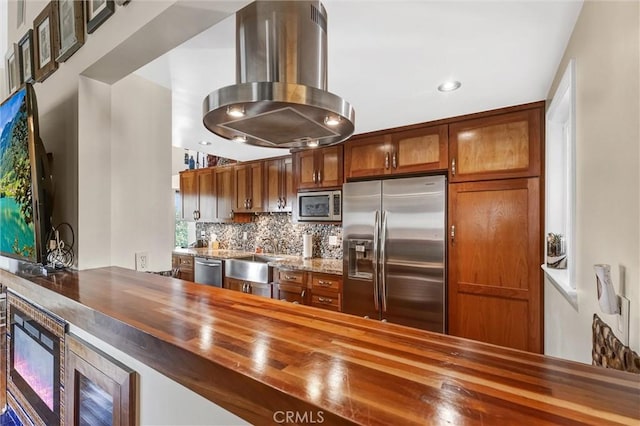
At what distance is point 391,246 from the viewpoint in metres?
2.85

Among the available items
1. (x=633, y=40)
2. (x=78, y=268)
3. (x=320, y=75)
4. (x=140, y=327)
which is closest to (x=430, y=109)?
(x=320, y=75)

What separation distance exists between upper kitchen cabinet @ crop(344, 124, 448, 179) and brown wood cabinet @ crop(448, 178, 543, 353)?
0.35 metres

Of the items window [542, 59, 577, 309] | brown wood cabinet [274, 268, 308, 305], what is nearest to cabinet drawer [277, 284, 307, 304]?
brown wood cabinet [274, 268, 308, 305]

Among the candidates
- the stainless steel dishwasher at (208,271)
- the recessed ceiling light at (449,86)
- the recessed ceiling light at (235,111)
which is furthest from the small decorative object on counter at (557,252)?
the stainless steel dishwasher at (208,271)

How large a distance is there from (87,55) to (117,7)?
36cm

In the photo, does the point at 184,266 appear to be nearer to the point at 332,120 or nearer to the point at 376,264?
the point at 376,264

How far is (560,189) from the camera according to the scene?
2162 millimetres

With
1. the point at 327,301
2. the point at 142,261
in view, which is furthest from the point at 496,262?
the point at 142,261

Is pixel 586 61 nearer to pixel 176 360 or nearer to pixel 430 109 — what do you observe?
pixel 430 109

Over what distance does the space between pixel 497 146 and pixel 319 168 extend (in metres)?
1.79

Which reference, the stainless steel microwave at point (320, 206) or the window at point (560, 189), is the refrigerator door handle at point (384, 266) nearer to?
the stainless steel microwave at point (320, 206)

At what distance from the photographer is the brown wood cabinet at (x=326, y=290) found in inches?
125

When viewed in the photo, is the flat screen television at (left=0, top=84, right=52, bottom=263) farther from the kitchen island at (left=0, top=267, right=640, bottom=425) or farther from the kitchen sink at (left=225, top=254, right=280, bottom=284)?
the kitchen sink at (left=225, top=254, right=280, bottom=284)

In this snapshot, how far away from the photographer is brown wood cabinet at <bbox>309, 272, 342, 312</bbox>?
318 cm
